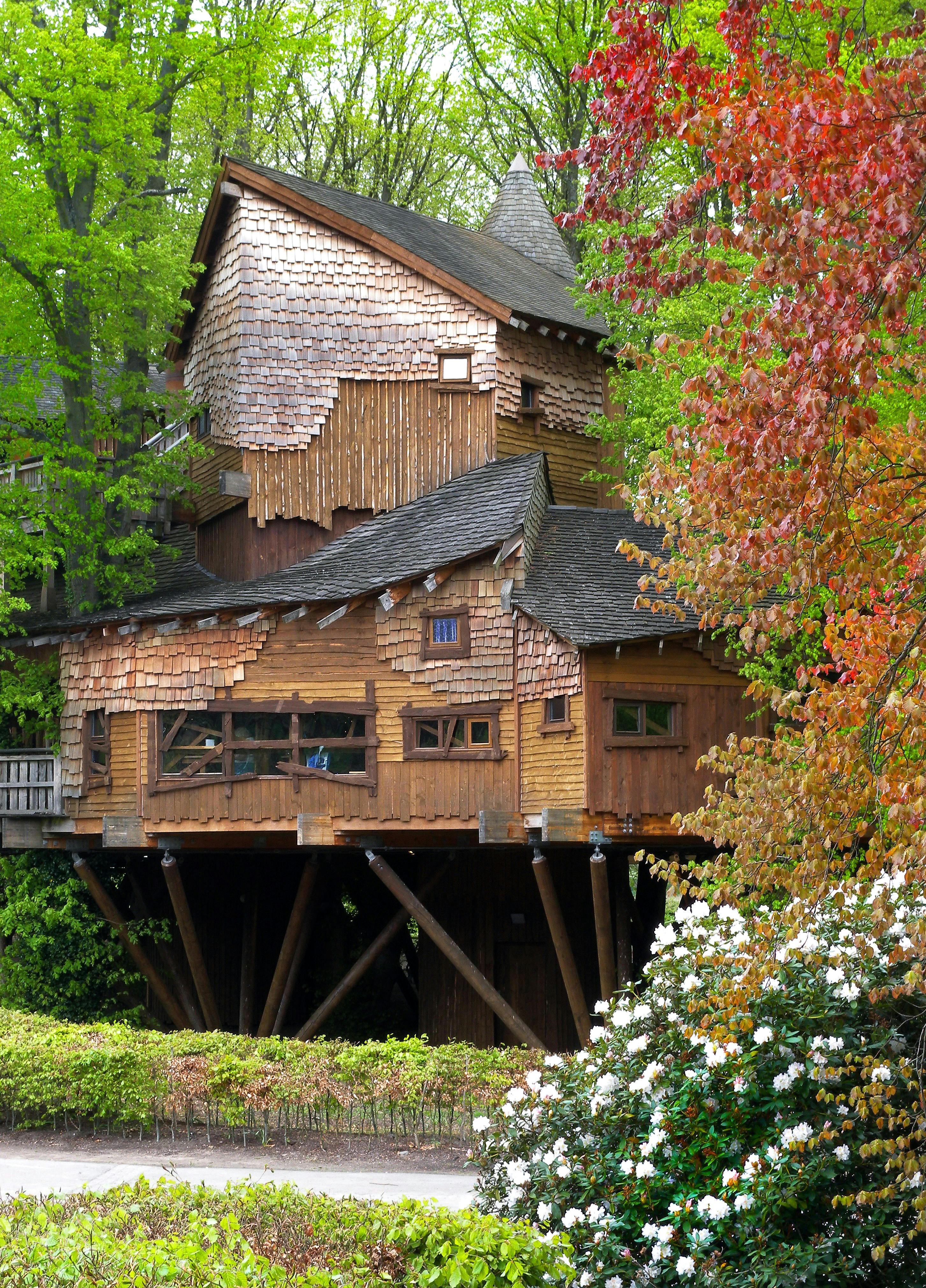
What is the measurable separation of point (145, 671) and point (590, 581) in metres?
6.67

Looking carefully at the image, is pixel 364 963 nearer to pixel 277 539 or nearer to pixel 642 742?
pixel 642 742

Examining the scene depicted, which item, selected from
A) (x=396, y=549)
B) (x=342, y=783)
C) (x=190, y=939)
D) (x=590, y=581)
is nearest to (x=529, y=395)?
(x=396, y=549)

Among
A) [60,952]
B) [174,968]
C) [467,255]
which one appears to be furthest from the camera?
[467,255]

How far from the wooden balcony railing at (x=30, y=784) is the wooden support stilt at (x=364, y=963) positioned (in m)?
5.03

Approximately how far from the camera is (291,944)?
20141 mm

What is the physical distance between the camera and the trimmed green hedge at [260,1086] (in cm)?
1360

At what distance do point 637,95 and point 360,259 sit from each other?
56.2ft

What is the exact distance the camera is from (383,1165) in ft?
41.1

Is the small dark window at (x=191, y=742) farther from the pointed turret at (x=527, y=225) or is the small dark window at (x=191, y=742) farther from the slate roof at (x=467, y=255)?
the pointed turret at (x=527, y=225)

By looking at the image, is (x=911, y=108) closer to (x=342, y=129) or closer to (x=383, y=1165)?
(x=383, y=1165)

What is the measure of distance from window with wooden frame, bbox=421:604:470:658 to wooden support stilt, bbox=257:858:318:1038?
420 cm

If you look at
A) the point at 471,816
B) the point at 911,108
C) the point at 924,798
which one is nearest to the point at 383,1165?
the point at 471,816

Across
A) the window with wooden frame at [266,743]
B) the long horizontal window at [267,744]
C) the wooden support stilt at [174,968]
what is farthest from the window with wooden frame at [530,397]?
the wooden support stilt at [174,968]

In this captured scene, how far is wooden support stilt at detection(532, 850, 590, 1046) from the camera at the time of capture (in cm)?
1723
